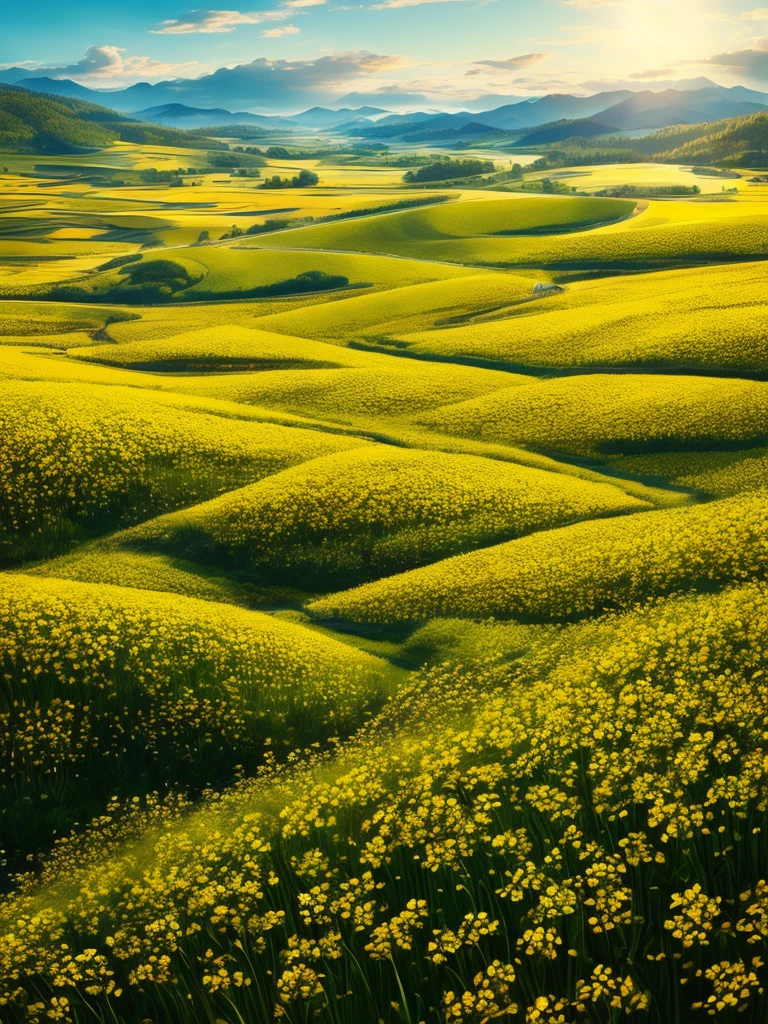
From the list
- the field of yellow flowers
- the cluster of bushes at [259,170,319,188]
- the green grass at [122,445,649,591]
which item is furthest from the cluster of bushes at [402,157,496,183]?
the green grass at [122,445,649,591]

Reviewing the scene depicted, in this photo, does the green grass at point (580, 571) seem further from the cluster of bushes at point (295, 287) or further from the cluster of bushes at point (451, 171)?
the cluster of bushes at point (451, 171)

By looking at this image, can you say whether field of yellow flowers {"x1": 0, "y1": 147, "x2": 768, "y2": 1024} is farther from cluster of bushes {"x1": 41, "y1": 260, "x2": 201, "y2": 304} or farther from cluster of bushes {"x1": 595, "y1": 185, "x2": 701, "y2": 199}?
cluster of bushes {"x1": 595, "y1": 185, "x2": 701, "y2": 199}

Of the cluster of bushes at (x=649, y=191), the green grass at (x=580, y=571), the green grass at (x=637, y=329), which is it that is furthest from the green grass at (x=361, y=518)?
the cluster of bushes at (x=649, y=191)

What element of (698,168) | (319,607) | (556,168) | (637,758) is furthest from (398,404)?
(556,168)

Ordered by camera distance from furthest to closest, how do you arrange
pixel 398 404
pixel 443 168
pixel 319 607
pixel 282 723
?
pixel 443 168
pixel 398 404
pixel 319 607
pixel 282 723

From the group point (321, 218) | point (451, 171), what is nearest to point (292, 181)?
point (451, 171)

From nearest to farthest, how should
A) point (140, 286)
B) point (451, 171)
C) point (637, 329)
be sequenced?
point (637, 329), point (140, 286), point (451, 171)

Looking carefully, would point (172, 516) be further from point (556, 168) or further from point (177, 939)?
point (556, 168)

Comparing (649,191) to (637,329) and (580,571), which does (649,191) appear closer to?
(637,329)
